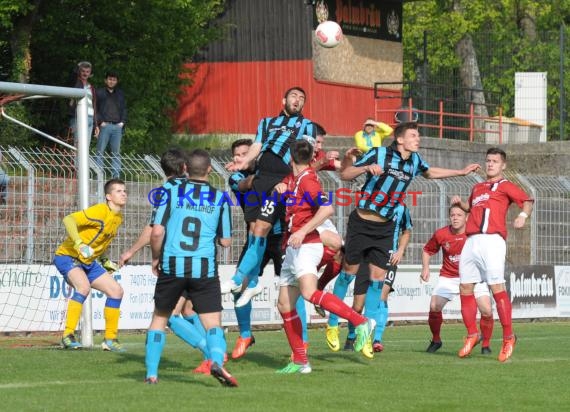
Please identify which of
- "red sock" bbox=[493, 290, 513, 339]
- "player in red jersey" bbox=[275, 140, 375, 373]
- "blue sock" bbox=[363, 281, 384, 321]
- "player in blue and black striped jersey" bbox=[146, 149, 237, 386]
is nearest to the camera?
"player in blue and black striped jersey" bbox=[146, 149, 237, 386]

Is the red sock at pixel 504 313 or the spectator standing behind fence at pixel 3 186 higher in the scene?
the spectator standing behind fence at pixel 3 186

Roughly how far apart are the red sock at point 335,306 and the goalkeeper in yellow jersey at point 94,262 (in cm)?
354

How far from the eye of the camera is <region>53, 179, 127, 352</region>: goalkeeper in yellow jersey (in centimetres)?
1451

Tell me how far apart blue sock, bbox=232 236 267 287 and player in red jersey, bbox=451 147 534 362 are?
223 centimetres

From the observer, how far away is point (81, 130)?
15523 millimetres

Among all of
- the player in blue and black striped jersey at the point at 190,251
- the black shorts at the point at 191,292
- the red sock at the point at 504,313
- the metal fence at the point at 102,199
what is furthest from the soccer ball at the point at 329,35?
the black shorts at the point at 191,292

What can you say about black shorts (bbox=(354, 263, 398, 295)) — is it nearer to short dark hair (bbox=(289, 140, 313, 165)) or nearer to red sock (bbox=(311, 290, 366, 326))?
red sock (bbox=(311, 290, 366, 326))

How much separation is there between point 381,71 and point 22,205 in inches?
765

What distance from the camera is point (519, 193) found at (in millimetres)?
13828

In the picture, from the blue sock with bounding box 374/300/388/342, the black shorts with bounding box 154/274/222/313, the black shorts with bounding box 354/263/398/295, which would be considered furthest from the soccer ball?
the black shorts with bounding box 154/274/222/313

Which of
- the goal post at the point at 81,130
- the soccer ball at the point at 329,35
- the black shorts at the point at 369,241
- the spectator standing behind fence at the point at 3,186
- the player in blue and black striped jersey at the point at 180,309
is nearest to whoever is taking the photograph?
the player in blue and black striped jersey at the point at 180,309

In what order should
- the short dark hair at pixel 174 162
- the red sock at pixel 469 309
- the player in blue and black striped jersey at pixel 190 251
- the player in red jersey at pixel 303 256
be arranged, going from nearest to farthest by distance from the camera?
the player in blue and black striped jersey at pixel 190 251 → the player in red jersey at pixel 303 256 → the short dark hair at pixel 174 162 → the red sock at pixel 469 309

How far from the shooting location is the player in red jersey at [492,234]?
44.8ft

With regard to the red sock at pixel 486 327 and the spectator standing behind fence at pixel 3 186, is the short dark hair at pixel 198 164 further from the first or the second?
the spectator standing behind fence at pixel 3 186
